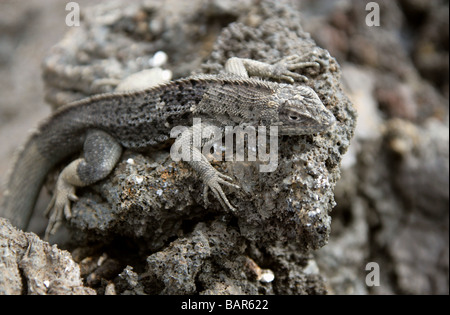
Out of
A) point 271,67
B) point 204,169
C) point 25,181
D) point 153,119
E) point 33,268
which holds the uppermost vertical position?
point 271,67

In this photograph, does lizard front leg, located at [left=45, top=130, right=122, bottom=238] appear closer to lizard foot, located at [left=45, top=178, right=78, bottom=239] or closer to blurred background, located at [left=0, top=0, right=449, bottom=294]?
lizard foot, located at [left=45, top=178, right=78, bottom=239]

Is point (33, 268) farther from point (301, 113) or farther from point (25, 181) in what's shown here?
point (301, 113)

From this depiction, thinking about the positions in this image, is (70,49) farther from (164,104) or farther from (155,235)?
(155,235)

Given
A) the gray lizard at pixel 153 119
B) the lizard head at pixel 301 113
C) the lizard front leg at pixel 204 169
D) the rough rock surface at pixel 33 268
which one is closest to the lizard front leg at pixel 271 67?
the gray lizard at pixel 153 119

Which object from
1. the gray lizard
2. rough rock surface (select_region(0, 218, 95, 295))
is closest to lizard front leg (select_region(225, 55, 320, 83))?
the gray lizard

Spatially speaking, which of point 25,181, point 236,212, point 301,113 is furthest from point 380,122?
point 25,181

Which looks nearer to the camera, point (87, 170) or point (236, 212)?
point (236, 212)
